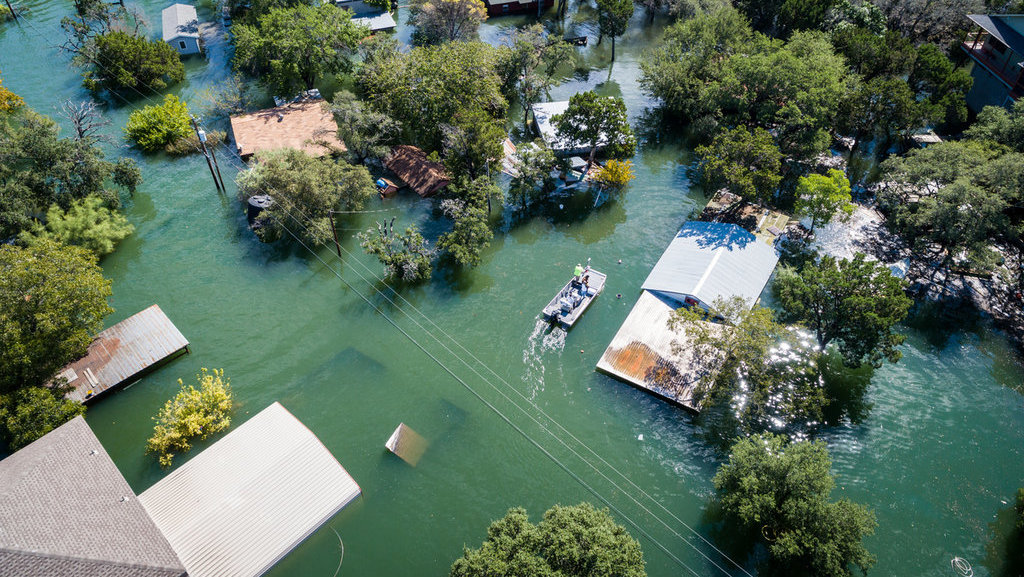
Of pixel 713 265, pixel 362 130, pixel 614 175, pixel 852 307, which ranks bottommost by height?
pixel 713 265

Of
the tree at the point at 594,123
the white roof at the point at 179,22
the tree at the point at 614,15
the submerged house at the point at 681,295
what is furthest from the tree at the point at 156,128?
the tree at the point at 614,15

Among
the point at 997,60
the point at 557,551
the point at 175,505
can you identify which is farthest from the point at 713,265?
the point at 997,60

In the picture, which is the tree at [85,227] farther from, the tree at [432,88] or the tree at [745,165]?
the tree at [745,165]

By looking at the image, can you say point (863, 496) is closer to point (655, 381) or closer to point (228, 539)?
point (655, 381)

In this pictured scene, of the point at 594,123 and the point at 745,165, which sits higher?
the point at 594,123

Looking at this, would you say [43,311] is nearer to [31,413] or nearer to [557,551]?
[31,413]

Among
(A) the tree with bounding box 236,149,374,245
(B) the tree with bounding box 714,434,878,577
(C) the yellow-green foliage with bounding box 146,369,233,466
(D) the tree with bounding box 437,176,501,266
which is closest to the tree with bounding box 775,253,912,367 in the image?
(B) the tree with bounding box 714,434,878,577
